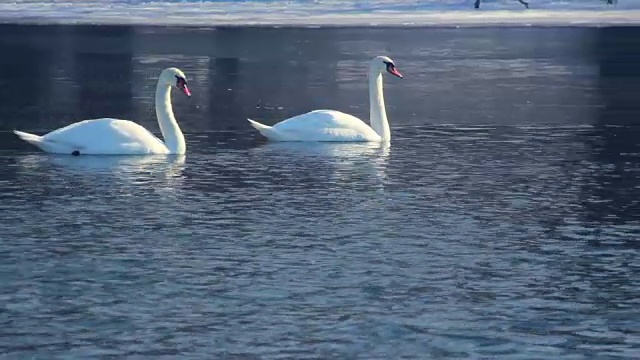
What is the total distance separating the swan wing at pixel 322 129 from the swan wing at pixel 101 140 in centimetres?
200

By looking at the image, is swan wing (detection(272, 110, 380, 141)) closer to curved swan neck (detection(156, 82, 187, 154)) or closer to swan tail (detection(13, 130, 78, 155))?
curved swan neck (detection(156, 82, 187, 154))

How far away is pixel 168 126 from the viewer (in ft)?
58.3

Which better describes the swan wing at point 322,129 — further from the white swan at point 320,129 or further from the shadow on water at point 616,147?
the shadow on water at point 616,147

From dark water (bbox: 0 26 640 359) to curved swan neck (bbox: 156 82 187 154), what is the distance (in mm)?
445

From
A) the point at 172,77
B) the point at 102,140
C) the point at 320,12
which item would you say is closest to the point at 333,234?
the point at 102,140

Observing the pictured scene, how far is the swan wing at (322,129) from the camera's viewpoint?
61.2 feet

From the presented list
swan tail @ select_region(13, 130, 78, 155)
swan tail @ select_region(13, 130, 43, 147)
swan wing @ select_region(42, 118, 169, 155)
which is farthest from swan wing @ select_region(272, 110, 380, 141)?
swan tail @ select_region(13, 130, 43, 147)

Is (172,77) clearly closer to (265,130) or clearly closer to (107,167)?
(265,130)

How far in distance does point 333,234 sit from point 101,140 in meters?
5.37

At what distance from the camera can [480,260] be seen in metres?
11.4

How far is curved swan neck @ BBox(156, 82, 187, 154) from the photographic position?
57.6 feet

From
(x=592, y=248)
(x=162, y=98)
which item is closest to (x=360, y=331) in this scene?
(x=592, y=248)

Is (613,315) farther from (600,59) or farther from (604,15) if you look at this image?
(604,15)

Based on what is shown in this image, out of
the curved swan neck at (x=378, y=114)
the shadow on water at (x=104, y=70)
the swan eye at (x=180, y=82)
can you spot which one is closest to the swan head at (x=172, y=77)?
the swan eye at (x=180, y=82)
